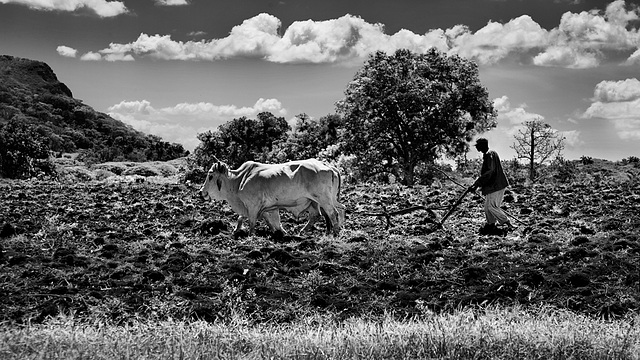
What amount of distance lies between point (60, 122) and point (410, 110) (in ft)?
275

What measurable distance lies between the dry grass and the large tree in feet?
78.0

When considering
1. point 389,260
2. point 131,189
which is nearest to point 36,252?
point 389,260

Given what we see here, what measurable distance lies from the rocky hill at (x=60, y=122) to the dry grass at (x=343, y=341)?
26347mm

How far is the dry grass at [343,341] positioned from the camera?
533cm

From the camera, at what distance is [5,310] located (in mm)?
7031

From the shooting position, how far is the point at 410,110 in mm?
30141

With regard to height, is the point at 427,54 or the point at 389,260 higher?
the point at 427,54

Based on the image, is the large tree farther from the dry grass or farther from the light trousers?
the dry grass

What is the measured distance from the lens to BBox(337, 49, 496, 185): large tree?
98.9 feet

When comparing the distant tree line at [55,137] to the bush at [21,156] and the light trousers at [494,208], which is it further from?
the light trousers at [494,208]

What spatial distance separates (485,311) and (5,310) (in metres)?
4.98

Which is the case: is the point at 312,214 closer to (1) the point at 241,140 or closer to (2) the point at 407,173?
(2) the point at 407,173

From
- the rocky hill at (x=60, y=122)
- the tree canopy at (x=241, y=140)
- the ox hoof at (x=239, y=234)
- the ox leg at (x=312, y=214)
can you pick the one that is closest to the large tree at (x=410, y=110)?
the tree canopy at (x=241, y=140)

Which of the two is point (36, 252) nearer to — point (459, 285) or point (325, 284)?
point (325, 284)
